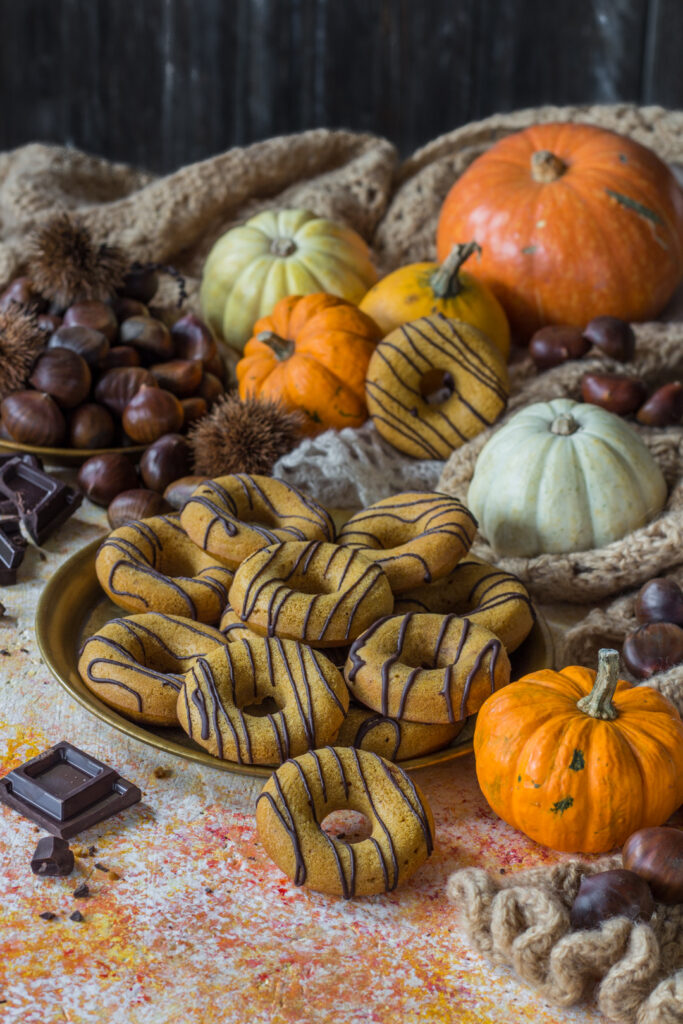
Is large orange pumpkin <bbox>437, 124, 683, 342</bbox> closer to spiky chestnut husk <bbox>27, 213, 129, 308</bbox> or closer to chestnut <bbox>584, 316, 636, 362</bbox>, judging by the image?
chestnut <bbox>584, 316, 636, 362</bbox>

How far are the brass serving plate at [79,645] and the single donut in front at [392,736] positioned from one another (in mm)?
13

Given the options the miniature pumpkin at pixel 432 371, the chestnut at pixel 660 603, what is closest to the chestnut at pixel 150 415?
the miniature pumpkin at pixel 432 371

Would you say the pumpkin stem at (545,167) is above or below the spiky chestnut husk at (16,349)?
above

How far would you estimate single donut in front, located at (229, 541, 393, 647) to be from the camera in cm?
114

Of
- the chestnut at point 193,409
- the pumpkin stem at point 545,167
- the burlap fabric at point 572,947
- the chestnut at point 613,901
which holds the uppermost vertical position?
the pumpkin stem at point 545,167

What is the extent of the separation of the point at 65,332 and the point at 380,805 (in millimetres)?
1235

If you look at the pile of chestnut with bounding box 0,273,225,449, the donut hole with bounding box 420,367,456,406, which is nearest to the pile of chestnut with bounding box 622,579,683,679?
the donut hole with bounding box 420,367,456,406

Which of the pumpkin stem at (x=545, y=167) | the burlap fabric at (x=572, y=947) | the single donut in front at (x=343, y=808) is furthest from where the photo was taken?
the pumpkin stem at (x=545, y=167)

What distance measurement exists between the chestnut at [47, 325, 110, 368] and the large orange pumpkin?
0.81 meters

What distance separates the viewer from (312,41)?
3229 millimetres

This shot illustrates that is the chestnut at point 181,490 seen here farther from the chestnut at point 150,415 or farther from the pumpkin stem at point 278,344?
the pumpkin stem at point 278,344

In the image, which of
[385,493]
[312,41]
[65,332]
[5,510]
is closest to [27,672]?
[5,510]

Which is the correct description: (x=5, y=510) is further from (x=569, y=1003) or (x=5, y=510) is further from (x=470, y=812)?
(x=569, y=1003)

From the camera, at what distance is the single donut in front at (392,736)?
1077 mm
